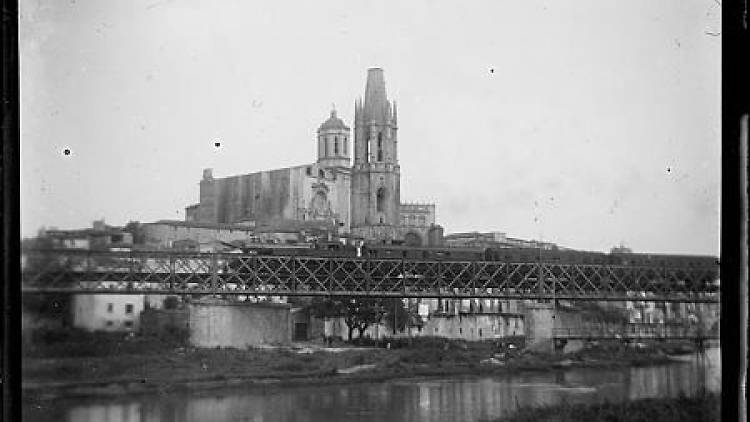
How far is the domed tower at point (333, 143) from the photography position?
265 centimetres

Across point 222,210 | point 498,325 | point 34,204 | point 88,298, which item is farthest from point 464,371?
point 34,204

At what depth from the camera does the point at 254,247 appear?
2.77 m

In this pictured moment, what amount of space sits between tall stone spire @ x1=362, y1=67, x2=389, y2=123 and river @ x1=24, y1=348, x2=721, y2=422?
3.47 feet

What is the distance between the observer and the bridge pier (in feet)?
9.57

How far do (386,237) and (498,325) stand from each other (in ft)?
1.90

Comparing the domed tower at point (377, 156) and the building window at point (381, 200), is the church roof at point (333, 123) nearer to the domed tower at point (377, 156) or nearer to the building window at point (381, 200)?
the domed tower at point (377, 156)

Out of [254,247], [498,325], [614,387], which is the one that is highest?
[254,247]

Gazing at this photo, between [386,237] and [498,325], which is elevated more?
[386,237]

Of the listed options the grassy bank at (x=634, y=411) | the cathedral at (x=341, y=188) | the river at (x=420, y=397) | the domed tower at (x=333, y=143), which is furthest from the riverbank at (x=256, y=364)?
the domed tower at (x=333, y=143)

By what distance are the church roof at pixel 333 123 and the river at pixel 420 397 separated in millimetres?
1029

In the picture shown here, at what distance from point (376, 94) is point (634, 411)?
1595 millimetres

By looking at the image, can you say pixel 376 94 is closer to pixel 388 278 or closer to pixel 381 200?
pixel 381 200

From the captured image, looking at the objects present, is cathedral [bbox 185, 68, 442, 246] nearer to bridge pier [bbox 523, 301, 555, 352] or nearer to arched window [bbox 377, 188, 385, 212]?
arched window [bbox 377, 188, 385, 212]

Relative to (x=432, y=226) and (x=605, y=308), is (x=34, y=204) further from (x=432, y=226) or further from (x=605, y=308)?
(x=605, y=308)
